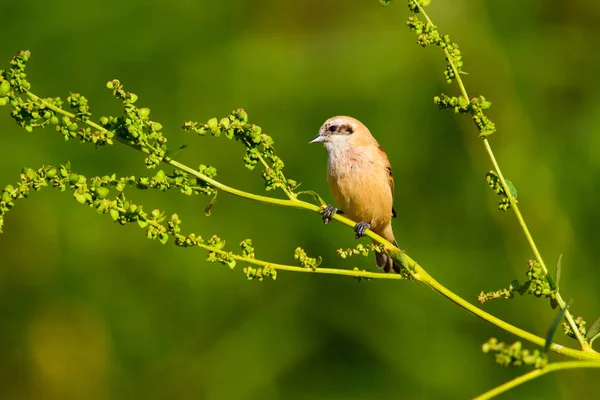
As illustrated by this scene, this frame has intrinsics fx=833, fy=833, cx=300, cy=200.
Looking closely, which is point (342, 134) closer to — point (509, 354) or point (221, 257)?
point (221, 257)

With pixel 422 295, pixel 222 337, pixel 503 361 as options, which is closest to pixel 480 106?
pixel 503 361

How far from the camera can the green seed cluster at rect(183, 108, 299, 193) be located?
7.75 feet

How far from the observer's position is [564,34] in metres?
6.59

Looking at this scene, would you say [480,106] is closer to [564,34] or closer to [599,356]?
[599,356]

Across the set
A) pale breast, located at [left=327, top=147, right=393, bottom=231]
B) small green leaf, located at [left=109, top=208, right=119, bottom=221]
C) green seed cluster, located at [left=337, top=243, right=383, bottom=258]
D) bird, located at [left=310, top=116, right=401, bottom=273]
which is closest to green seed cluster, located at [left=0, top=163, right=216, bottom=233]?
small green leaf, located at [left=109, top=208, right=119, bottom=221]

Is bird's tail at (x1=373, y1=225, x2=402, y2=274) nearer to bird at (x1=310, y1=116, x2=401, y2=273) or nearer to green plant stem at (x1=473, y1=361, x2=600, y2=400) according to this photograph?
bird at (x1=310, y1=116, x2=401, y2=273)

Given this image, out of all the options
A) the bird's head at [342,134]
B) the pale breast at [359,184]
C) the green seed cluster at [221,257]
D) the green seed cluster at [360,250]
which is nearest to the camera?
the green seed cluster at [221,257]

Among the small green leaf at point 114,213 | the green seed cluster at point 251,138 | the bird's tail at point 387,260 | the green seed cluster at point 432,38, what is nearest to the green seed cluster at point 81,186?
the small green leaf at point 114,213

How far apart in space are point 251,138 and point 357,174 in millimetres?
2098

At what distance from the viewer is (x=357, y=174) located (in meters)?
4.48

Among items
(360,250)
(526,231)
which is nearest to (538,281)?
(526,231)

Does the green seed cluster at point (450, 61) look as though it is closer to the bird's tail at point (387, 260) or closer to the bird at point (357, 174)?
the bird at point (357, 174)

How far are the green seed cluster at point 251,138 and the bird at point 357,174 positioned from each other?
184 centimetres

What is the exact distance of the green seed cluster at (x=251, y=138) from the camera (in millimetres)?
2363
